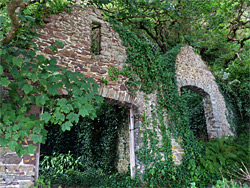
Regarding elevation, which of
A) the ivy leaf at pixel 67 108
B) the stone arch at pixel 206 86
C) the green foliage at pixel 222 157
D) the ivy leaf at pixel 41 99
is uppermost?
the stone arch at pixel 206 86

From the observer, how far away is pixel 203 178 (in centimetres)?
489

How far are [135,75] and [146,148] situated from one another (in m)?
1.84

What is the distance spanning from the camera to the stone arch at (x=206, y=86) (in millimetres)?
6491

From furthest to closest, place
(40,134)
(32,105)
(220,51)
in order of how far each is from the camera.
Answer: (220,51) < (32,105) < (40,134)

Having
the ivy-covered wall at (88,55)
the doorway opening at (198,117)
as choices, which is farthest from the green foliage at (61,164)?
the doorway opening at (198,117)

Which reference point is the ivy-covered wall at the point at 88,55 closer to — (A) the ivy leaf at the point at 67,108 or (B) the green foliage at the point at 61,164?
(A) the ivy leaf at the point at 67,108

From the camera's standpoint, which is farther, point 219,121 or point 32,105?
point 219,121

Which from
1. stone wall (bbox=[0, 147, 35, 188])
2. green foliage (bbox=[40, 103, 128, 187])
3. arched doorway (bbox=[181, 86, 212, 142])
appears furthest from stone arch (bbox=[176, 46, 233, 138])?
stone wall (bbox=[0, 147, 35, 188])

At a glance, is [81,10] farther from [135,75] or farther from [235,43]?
[235,43]

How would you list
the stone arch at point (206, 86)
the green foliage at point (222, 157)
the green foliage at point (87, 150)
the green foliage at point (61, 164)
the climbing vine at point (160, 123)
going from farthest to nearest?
the green foliage at point (61, 164)
the stone arch at point (206, 86)
the green foliage at point (87, 150)
the green foliage at point (222, 157)
the climbing vine at point (160, 123)

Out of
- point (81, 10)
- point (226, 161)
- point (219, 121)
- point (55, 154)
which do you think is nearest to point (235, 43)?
point (219, 121)

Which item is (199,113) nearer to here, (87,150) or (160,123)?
(160,123)

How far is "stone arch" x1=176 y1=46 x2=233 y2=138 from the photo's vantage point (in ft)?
21.3

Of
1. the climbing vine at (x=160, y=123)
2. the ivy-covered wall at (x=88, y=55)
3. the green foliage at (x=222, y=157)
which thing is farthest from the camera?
the green foliage at (x=222, y=157)
